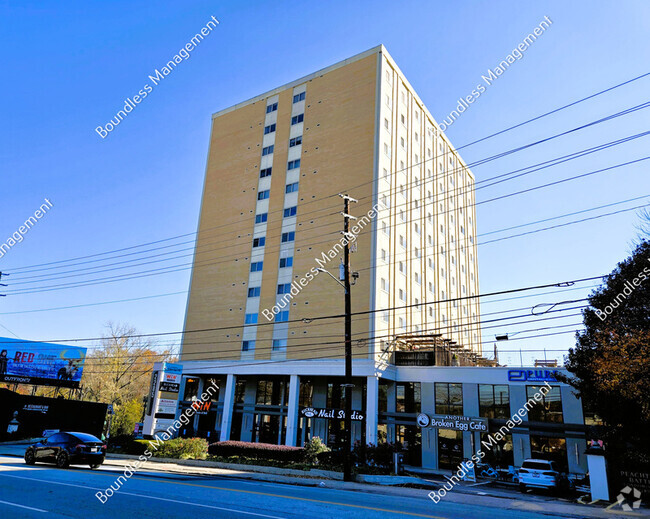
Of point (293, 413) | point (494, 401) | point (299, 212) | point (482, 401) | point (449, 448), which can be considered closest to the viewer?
point (494, 401)

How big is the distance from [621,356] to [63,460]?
22.7 metres

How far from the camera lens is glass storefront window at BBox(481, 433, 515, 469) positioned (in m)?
32.6

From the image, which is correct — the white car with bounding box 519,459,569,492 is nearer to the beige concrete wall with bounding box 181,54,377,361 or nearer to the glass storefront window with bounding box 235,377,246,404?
the beige concrete wall with bounding box 181,54,377,361

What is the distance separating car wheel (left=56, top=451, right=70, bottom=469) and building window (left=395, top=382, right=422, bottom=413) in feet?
81.5

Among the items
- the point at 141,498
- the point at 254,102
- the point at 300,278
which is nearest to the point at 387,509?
the point at 141,498

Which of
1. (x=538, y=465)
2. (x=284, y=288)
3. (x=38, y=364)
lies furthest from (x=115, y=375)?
(x=538, y=465)

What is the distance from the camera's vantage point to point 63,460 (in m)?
19.8

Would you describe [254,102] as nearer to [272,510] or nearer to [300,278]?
[300,278]

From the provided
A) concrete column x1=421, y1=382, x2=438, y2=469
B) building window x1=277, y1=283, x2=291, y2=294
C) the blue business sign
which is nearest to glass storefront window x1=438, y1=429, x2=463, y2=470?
concrete column x1=421, y1=382, x2=438, y2=469

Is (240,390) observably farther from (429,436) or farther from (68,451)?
(68,451)

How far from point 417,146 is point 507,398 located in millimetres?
28570

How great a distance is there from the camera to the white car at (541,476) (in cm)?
2114

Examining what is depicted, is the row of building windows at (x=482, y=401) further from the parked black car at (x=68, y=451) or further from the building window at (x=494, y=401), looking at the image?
the parked black car at (x=68, y=451)

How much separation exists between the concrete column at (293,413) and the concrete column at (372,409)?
652cm
